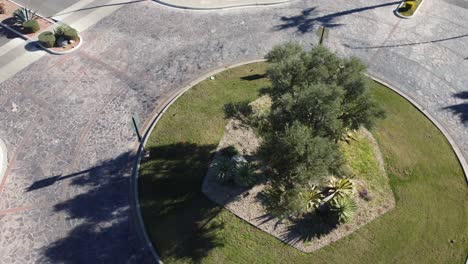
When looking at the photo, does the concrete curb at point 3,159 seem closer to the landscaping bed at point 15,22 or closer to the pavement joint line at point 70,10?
the landscaping bed at point 15,22

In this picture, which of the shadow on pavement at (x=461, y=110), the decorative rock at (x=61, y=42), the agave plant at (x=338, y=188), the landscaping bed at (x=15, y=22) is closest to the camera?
the agave plant at (x=338, y=188)

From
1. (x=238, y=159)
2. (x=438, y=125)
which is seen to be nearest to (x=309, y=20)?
(x=438, y=125)

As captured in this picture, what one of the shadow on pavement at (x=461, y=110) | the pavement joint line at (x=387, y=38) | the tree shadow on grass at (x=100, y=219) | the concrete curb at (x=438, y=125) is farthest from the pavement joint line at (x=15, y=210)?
the shadow on pavement at (x=461, y=110)

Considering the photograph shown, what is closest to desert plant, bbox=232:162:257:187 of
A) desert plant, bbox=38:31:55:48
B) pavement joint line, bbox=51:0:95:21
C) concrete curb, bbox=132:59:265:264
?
concrete curb, bbox=132:59:265:264

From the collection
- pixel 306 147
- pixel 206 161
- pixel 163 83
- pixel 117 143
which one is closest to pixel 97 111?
pixel 117 143

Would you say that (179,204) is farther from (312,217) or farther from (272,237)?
(312,217)

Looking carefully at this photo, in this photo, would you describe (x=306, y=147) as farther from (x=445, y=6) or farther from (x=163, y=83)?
(x=445, y=6)
